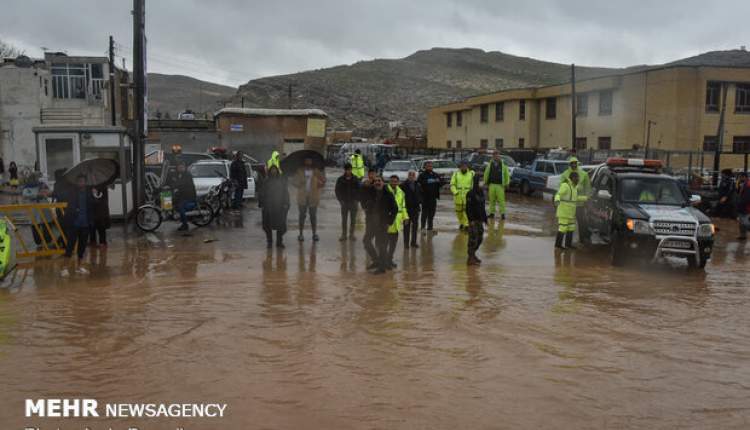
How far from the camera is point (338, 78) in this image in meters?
120

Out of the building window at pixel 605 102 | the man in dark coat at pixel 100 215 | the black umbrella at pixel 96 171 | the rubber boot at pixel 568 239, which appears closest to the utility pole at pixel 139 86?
the man in dark coat at pixel 100 215

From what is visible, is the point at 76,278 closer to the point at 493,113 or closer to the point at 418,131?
the point at 493,113

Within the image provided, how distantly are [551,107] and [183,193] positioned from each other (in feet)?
115

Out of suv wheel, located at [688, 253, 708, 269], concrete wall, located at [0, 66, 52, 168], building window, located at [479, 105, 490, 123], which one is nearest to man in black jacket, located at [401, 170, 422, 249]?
suv wheel, located at [688, 253, 708, 269]

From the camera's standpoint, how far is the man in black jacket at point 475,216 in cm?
1160

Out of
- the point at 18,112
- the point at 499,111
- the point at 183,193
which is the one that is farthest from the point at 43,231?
the point at 499,111

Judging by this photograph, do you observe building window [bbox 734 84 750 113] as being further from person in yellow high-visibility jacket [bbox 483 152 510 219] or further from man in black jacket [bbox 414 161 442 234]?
man in black jacket [bbox 414 161 442 234]

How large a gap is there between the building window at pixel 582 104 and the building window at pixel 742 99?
853cm

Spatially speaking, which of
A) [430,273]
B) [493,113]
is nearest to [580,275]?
[430,273]

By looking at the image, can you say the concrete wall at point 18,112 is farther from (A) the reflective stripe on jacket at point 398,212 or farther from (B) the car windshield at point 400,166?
(A) the reflective stripe on jacket at point 398,212

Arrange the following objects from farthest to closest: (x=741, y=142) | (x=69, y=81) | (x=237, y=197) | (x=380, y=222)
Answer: (x=69, y=81)
(x=741, y=142)
(x=237, y=197)
(x=380, y=222)

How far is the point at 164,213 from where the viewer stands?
1598 cm

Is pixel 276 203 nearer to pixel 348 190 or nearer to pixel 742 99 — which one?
pixel 348 190

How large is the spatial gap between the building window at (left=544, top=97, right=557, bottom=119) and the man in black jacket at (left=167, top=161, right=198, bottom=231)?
113ft
